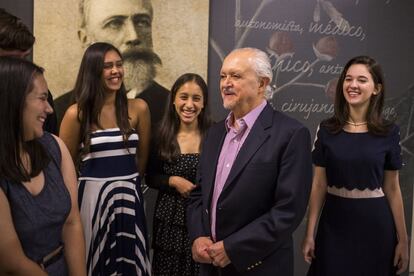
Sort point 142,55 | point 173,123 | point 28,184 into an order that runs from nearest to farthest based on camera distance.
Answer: point 28,184, point 173,123, point 142,55

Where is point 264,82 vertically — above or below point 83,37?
below

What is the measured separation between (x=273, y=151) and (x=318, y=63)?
191 centimetres

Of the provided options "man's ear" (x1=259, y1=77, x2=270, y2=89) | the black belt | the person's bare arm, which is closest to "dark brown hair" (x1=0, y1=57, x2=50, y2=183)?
the person's bare arm

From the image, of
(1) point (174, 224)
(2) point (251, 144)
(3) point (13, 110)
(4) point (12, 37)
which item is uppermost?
→ (4) point (12, 37)

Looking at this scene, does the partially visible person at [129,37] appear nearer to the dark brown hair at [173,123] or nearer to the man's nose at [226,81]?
the dark brown hair at [173,123]

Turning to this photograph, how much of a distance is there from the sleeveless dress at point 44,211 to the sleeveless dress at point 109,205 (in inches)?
31.1

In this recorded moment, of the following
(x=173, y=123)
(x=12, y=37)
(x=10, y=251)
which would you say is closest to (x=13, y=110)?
(x=10, y=251)

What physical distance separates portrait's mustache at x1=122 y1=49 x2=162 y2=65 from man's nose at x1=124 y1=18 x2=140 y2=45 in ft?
0.19

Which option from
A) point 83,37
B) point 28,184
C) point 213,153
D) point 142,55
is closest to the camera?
point 28,184

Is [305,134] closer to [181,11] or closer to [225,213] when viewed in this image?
[225,213]

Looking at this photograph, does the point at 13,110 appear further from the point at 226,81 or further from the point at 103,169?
the point at 103,169

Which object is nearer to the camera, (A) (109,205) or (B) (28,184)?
(B) (28,184)

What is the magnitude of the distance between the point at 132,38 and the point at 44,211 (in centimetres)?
181

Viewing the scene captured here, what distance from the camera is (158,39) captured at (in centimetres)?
325
